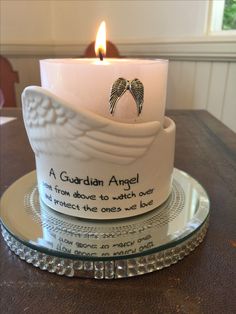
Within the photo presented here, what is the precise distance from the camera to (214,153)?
1.78 ft

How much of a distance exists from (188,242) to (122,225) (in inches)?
2.4

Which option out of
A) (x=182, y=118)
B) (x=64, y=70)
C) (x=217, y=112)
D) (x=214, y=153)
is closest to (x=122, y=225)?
(x=64, y=70)

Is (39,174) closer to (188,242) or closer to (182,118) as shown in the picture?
(188,242)

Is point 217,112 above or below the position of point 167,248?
below

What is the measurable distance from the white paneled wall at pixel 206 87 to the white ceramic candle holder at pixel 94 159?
102 centimetres

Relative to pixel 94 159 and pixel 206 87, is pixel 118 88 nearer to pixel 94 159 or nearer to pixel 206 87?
pixel 94 159

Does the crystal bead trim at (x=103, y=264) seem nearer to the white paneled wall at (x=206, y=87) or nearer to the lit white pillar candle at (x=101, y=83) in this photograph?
the lit white pillar candle at (x=101, y=83)

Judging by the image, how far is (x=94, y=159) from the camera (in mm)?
266

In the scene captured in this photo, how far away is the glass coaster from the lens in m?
0.25

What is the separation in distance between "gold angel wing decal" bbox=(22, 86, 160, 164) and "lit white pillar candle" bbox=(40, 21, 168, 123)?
0.6 inches

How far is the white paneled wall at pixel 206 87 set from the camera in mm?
1227

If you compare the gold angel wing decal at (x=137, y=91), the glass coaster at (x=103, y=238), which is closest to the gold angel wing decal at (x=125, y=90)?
the gold angel wing decal at (x=137, y=91)

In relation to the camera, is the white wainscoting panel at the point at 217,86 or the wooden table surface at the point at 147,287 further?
the white wainscoting panel at the point at 217,86

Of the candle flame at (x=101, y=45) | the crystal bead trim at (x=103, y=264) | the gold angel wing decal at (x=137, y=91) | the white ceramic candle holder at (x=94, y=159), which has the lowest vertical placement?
the crystal bead trim at (x=103, y=264)
